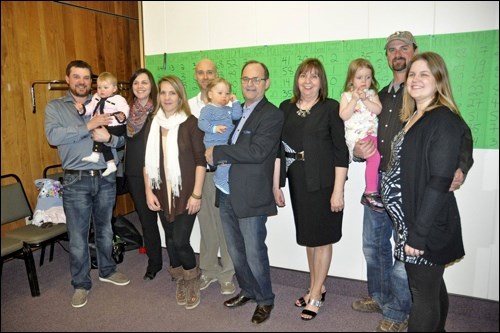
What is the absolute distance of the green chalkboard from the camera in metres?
2.37

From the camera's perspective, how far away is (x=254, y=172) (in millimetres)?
2340

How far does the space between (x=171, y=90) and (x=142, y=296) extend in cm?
153

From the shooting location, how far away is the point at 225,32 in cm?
307

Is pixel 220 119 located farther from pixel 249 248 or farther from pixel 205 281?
pixel 205 281

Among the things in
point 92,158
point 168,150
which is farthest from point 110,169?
point 168,150

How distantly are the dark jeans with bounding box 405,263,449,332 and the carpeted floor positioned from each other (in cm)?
57

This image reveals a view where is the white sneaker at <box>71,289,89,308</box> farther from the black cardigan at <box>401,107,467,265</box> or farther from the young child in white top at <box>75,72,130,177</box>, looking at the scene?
the black cardigan at <box>401,107,467,265</box>

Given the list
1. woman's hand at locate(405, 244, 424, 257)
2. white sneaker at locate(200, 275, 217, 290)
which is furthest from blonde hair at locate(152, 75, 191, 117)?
woman's hand at locate(405, 244, 424, 257)

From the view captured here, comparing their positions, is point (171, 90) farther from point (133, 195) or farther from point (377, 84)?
point (377, 84)

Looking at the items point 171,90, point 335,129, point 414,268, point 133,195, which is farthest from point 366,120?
point 133,195

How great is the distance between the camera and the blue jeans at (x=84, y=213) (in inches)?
109

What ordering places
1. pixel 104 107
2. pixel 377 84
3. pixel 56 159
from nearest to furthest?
1. pixel 377 84
2. pixel 104 107
3. pixel 56 159

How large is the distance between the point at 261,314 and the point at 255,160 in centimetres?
102

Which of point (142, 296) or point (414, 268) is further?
point (142, 296)
